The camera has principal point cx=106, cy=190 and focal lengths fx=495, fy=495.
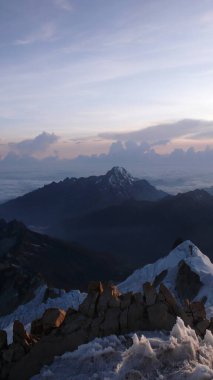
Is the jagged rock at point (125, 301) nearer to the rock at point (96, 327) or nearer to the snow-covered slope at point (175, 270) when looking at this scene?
the rock at point (96, 327)

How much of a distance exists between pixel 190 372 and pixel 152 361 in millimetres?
2475

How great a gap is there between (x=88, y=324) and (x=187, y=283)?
68.1 m

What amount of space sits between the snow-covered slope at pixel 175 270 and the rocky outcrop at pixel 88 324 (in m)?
62.0

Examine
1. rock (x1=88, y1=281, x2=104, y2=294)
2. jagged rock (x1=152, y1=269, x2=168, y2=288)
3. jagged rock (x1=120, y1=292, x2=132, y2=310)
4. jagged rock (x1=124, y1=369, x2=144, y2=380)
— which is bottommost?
jagged rock (x1=152, y1=269, x2=168, y2=288)

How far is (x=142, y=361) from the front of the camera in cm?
2812

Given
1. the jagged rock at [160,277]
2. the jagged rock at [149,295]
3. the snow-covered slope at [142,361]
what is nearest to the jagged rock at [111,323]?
the snow-covered slope at [142,361]

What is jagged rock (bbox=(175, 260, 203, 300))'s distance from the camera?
98.6m

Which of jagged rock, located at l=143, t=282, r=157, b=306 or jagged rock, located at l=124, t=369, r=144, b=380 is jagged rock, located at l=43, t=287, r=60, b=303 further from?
jagged rock, located at l=124, t=369, r=144, b=380

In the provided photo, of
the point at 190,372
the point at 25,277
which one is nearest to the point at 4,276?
the point at 25,277

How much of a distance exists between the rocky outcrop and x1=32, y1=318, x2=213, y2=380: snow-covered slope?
1761 millimetres

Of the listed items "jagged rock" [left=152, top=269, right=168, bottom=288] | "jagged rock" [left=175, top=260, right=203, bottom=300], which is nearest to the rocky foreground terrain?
"jagged rock" [left=175, top=260, right=203, bottom=300]

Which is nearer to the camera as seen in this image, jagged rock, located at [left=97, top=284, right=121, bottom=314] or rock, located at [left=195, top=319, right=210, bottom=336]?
rock, located at [left=195, top=319, right=210, bottom=336]

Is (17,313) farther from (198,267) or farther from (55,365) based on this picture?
(55,365)

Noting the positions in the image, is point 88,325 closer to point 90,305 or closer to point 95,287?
point 90,305
